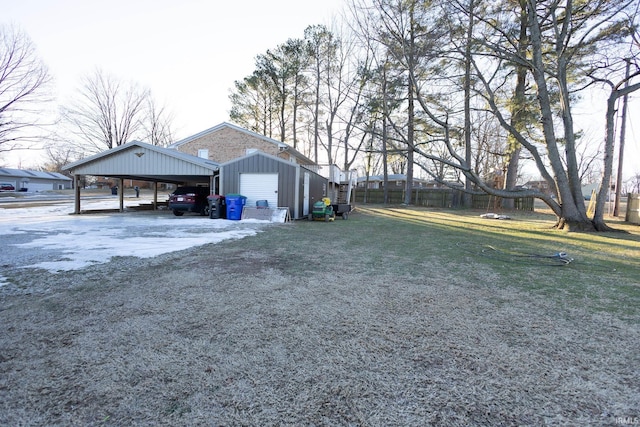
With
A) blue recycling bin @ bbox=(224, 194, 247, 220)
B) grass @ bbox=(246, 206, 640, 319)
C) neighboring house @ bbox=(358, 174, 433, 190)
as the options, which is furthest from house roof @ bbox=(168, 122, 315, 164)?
neighboring house @ bbox=(358, 174, 433, 190)

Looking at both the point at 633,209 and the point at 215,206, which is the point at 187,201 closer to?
the point at 215,206

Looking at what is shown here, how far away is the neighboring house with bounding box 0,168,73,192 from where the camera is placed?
40.0 metres

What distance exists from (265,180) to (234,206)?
1.68 metres

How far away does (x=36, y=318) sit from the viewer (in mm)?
2727

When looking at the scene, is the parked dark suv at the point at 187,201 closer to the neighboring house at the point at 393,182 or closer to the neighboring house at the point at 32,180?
the neighboring house at the point at 393,182

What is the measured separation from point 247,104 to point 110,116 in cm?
1647

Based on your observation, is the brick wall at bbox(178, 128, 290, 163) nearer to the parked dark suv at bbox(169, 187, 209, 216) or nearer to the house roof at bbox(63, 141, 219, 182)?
the parked dark suv at bbox(169, 187, 209, 216)

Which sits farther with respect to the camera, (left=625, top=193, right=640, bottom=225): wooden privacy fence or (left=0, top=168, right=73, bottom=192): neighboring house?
(left=0, top=168, right=73, bottom=192): neighboring house

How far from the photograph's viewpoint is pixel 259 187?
12805 mm

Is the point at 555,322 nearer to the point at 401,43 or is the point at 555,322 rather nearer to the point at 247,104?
the point at 401,43

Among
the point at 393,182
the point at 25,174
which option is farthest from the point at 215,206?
the point at 25,174

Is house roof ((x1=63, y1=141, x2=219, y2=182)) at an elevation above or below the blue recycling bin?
above

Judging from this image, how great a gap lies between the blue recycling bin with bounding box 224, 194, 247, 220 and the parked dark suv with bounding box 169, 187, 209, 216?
7.78 ft

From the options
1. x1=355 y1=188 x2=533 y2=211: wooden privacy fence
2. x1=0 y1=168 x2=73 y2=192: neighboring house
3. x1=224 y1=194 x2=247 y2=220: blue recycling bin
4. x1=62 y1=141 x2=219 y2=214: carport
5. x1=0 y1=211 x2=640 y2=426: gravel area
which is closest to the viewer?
x1=0 y1=211 x2=640 y2=426: gravel area
